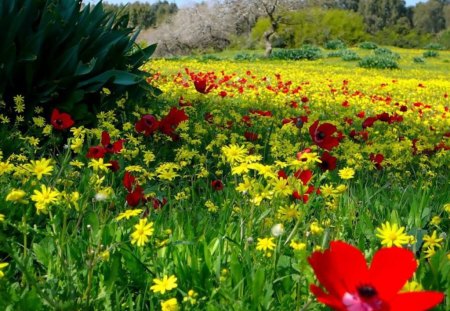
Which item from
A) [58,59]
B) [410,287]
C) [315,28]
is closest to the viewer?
[410,287]

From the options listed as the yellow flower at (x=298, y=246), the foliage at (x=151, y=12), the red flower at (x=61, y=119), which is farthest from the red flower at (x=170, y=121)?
the foliage at (x=151, y=12)

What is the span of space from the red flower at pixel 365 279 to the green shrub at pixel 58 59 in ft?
10.3

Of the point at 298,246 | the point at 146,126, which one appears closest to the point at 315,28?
the point at 146,126

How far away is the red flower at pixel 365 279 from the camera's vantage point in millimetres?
865

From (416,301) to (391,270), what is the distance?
0.34 feet

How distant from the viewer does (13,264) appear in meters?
1.88

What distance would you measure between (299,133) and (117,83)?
1.61 meters

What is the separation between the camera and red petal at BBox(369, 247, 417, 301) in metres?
0.93

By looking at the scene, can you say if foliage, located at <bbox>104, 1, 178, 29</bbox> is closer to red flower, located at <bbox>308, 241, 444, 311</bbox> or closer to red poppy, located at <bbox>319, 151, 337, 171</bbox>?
red poppy, located at <bbox>319, 151, 337, 171</bbox>

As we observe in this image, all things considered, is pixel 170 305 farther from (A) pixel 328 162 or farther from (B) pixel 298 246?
(A) pixel 328 162

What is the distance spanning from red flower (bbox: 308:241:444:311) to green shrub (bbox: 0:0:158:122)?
3.14 m

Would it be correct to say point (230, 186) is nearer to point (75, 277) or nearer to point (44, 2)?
point (75, 277)

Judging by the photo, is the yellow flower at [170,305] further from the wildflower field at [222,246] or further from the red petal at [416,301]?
the red petal at [416,301]

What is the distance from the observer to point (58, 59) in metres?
3.92
